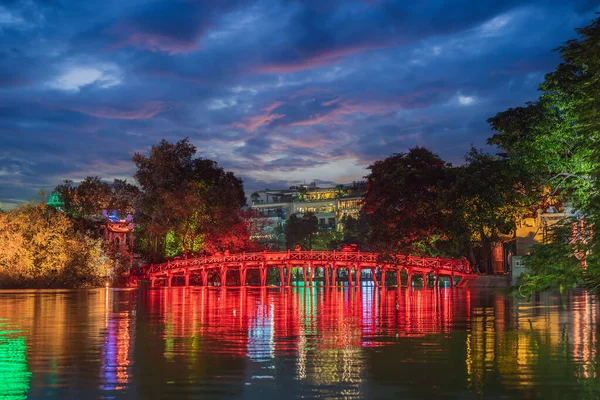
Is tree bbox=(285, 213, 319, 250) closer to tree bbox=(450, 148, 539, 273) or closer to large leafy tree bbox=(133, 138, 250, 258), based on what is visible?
large leafy tree bbox=(133, 138, 250, 258)

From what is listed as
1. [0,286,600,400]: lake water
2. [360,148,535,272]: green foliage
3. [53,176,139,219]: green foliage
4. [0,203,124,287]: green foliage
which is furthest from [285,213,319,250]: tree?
[0,286,600,400]: lake water

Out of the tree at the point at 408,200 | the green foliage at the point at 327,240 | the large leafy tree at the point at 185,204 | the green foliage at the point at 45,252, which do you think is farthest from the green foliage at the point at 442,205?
the green foliage at the point at 327,240

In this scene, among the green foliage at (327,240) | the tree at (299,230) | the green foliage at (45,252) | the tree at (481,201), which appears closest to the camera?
the tree at (481,201)

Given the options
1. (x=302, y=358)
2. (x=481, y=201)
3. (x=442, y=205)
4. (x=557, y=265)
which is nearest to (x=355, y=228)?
(x=442, y=205)

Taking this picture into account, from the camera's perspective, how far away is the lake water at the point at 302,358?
10836 mm

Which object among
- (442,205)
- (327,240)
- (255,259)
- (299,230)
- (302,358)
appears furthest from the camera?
(299,230)

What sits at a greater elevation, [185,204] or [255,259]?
[185,204]

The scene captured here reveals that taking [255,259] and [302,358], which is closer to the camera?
→ [302,358]

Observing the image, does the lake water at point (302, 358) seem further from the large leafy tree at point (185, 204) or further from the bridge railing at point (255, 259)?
the large leafy tree at point (185, 204)

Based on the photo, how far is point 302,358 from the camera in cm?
1405

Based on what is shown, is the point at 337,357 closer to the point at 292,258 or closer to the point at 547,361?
the point at 547,361

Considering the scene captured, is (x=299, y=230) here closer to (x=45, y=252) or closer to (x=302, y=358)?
(x=45, y=252)

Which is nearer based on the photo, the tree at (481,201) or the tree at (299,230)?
the tree at (481,201)

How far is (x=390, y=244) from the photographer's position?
63.5 meters
